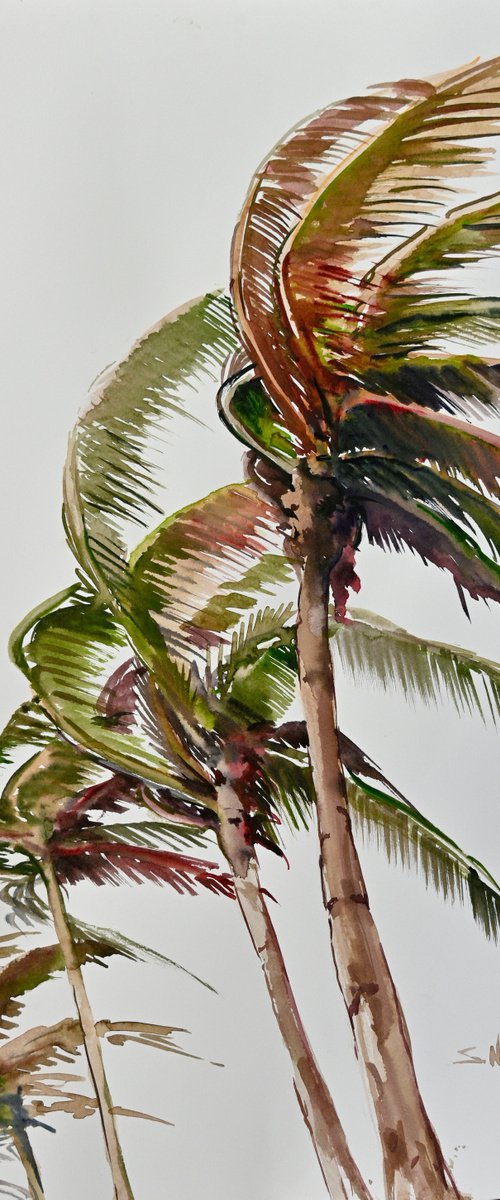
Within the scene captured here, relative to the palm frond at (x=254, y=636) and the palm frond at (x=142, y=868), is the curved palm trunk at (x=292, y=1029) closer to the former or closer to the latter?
the palm frond at (x=142, y=868)

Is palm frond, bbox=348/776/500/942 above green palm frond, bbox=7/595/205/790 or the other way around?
the other way around

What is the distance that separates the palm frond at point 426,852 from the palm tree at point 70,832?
18 centimetres

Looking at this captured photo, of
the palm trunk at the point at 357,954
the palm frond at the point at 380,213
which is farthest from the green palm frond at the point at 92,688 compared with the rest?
the palm frond at the point at 380,213

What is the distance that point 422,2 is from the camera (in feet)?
3.15

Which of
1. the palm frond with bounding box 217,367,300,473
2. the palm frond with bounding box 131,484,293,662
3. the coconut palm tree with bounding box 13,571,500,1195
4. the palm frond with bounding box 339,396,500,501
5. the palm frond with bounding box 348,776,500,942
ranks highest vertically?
the palm frond with bounding box 217,367,300,473

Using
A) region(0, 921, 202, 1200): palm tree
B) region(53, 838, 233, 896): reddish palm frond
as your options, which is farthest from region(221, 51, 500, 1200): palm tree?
region(0, 921, 202, 1200): palm tree

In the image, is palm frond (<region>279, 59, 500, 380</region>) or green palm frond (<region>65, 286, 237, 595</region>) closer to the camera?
palm frond (<region>279, 59, 500, 380</region>)

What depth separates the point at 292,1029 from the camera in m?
0.91

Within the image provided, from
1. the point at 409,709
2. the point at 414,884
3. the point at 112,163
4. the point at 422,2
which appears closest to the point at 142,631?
the point at 409,709

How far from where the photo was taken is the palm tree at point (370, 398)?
34.9 inches

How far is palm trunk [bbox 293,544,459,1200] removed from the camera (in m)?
0.90

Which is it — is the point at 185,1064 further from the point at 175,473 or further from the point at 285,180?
the point at 285,180
